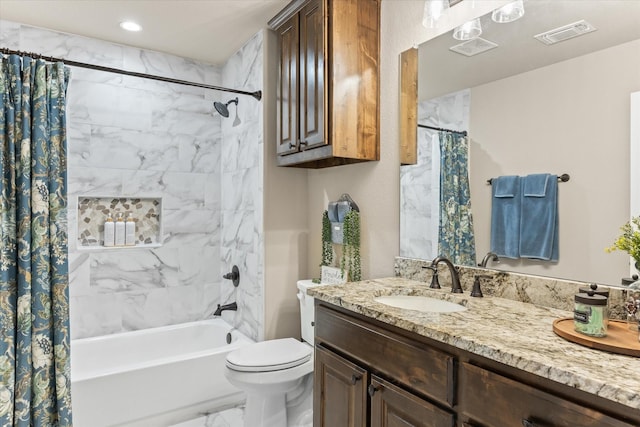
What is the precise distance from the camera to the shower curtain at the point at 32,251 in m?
1.89

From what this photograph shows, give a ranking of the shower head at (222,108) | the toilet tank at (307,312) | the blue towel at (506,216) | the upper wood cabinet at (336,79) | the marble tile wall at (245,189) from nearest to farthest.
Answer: the blue towel at (506,216), the upper wood cabinet at (336,79), the toilet tank at (307,312), the marble tile wall at (245,189), the shower head at (222,108)

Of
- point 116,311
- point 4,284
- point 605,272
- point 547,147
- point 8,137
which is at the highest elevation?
point 8,137

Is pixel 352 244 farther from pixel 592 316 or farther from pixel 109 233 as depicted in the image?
pixel 109 233

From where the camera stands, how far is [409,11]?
6.43ft

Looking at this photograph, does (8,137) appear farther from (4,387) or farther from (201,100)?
(201,100)

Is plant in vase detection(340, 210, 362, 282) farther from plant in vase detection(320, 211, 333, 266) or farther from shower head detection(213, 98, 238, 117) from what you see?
shower head detection(213, 98, 238, 117)

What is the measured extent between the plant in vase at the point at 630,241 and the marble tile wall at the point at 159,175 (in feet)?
6.73

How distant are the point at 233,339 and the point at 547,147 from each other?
2.45 m

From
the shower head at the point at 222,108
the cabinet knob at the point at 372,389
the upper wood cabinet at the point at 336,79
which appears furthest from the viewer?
Result: the shower head at the point at 222,108

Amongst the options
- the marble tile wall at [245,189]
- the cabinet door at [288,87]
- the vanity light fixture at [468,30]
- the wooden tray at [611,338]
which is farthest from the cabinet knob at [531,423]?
the marble tile wall at [245,189]

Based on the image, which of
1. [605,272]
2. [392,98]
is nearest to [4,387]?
[392,98]

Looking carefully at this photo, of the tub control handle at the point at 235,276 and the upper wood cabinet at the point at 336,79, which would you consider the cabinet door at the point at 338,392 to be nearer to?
the upper wood cabinet at the point at 336,79

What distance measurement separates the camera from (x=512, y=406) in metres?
0.94

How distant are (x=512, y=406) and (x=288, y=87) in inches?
79.5
